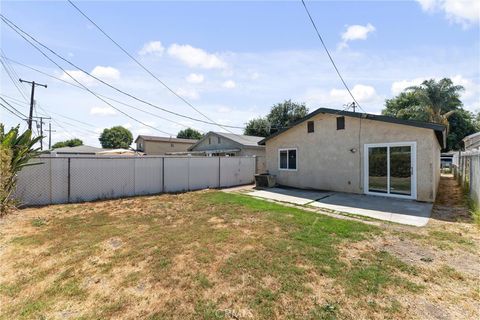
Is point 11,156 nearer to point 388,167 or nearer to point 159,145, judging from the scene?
point 388,167

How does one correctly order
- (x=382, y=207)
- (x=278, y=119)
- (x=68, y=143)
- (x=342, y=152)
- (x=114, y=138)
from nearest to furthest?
(x=382, y=207) → (x=342, y=152) → (x=278, y=119) → (x=114, y=138) → (x=68, y=143)

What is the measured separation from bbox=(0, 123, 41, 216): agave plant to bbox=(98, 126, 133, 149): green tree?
46222 mm

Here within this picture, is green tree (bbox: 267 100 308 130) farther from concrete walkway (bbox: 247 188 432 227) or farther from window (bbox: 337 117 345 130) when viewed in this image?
concrete walkway (bbox: 247 188 432 227)

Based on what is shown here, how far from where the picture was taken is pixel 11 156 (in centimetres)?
742

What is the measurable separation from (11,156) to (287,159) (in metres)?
11.1

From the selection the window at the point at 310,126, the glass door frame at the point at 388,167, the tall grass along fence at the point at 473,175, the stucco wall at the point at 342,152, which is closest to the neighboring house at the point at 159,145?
the stucco wall at the point at 342,152

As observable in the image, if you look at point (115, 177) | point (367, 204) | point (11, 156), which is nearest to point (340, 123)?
point (367, 204)

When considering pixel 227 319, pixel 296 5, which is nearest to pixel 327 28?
pixel 296 5

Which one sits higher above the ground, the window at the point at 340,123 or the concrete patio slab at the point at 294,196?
the window at the point at 340,123

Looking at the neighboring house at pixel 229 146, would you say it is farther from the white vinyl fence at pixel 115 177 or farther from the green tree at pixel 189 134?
the green tree at pixel 189 134

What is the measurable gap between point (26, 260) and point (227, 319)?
3795 mm

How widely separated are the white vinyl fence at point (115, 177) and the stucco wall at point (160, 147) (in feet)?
77.3

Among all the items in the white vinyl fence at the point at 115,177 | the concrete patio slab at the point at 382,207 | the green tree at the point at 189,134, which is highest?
the green tree at the point at 189,134

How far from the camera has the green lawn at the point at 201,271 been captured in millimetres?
2906
